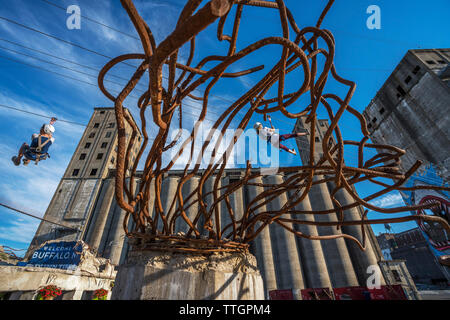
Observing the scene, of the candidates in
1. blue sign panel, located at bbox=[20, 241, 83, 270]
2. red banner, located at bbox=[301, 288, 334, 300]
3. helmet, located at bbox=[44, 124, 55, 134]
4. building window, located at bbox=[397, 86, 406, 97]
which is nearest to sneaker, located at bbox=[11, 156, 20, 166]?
helmet, located at bbox=[44, 124, 55, 134]

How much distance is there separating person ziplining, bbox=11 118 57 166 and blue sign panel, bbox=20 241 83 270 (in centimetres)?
498

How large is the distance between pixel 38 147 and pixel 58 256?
19.8 ft

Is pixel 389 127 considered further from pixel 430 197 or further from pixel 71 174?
pixel 71 174

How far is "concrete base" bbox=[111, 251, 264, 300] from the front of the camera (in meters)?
1.73

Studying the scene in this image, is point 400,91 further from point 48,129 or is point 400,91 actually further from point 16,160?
point 16,160

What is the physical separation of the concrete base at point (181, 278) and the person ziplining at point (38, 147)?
10679mm

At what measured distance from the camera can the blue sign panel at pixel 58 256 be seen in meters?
10.1

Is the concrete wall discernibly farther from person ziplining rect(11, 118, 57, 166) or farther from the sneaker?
the sneaker

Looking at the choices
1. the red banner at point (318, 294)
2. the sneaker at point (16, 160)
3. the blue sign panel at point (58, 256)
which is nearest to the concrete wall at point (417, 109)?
the red banner at point (318, 294)

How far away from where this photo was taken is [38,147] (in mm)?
8922

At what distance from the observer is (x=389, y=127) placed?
27922mm

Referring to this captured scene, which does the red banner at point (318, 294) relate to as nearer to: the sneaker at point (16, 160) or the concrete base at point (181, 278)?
the concrete base at point (181, 278)
